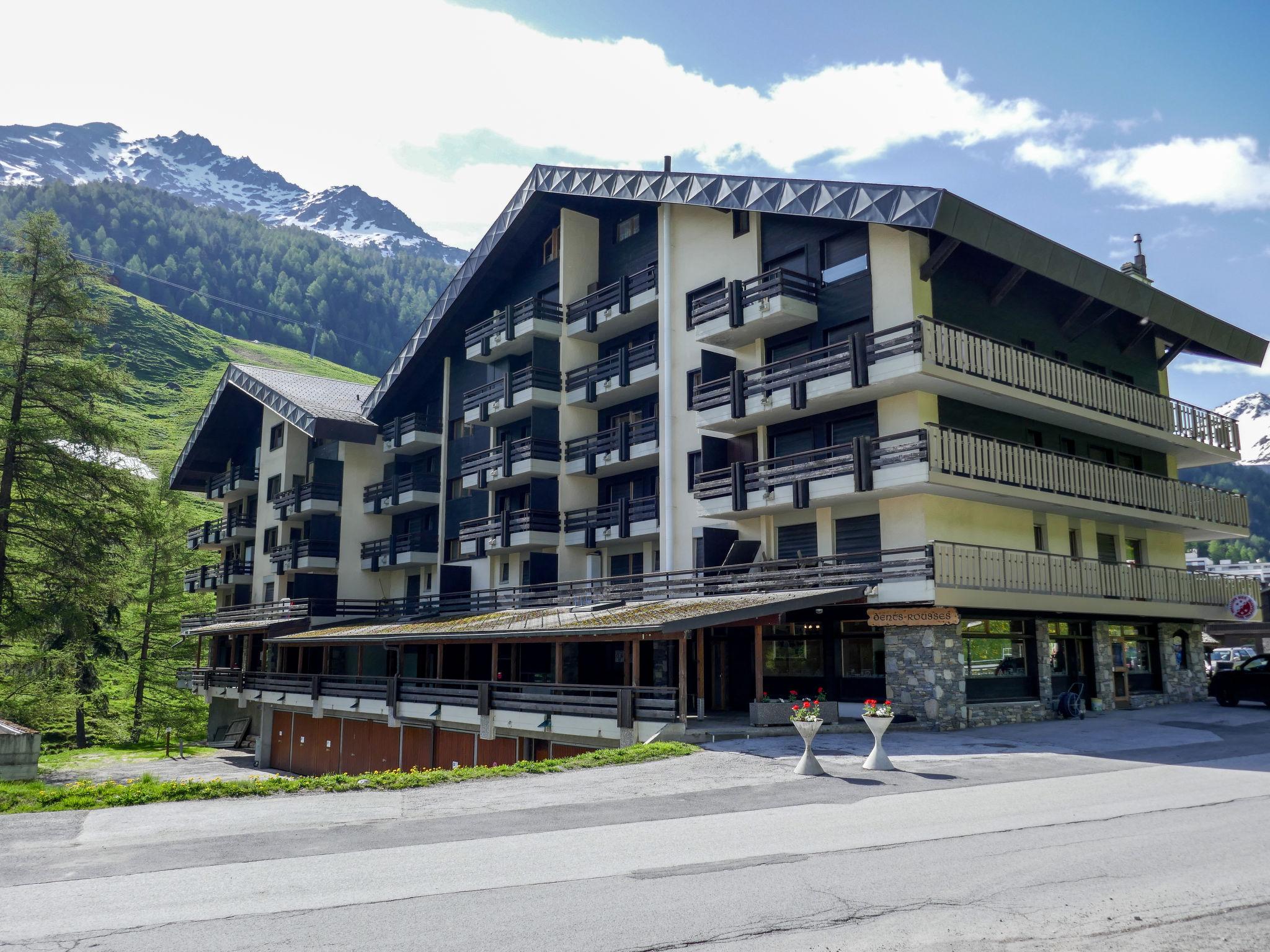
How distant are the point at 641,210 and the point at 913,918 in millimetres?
33689

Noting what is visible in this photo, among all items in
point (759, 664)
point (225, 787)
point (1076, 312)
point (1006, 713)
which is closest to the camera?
point (225, 787)

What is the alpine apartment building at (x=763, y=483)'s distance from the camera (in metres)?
26.3

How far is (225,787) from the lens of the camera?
51.9 feet

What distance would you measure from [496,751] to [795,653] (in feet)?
31.4

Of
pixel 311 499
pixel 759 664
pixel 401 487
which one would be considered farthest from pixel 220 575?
pixel 759 664

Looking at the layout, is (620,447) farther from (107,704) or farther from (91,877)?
(107,704)

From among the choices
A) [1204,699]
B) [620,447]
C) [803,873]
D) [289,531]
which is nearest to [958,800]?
[803,873]

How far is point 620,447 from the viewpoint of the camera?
36219 millimetres

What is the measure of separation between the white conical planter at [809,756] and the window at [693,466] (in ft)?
55.3

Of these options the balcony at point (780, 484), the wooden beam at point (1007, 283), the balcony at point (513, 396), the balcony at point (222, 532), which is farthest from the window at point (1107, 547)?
the balcony at point (222, 532)

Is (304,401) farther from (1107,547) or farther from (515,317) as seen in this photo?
(1107,547)

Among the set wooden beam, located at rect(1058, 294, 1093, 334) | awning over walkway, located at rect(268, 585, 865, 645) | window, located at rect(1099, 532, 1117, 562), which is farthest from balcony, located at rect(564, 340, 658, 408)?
window, located at rect(1099, 532, 1117, 562)

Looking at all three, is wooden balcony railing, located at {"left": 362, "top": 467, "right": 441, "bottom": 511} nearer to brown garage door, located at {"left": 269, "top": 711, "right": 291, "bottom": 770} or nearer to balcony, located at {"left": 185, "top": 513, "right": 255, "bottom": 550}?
brown garage door, located at {"left": 269, "top": 711, "right": 291, "bottom": 770}

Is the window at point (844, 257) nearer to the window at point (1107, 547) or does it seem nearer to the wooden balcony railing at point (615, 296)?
the wooden balcony railing at point (615, 296)
